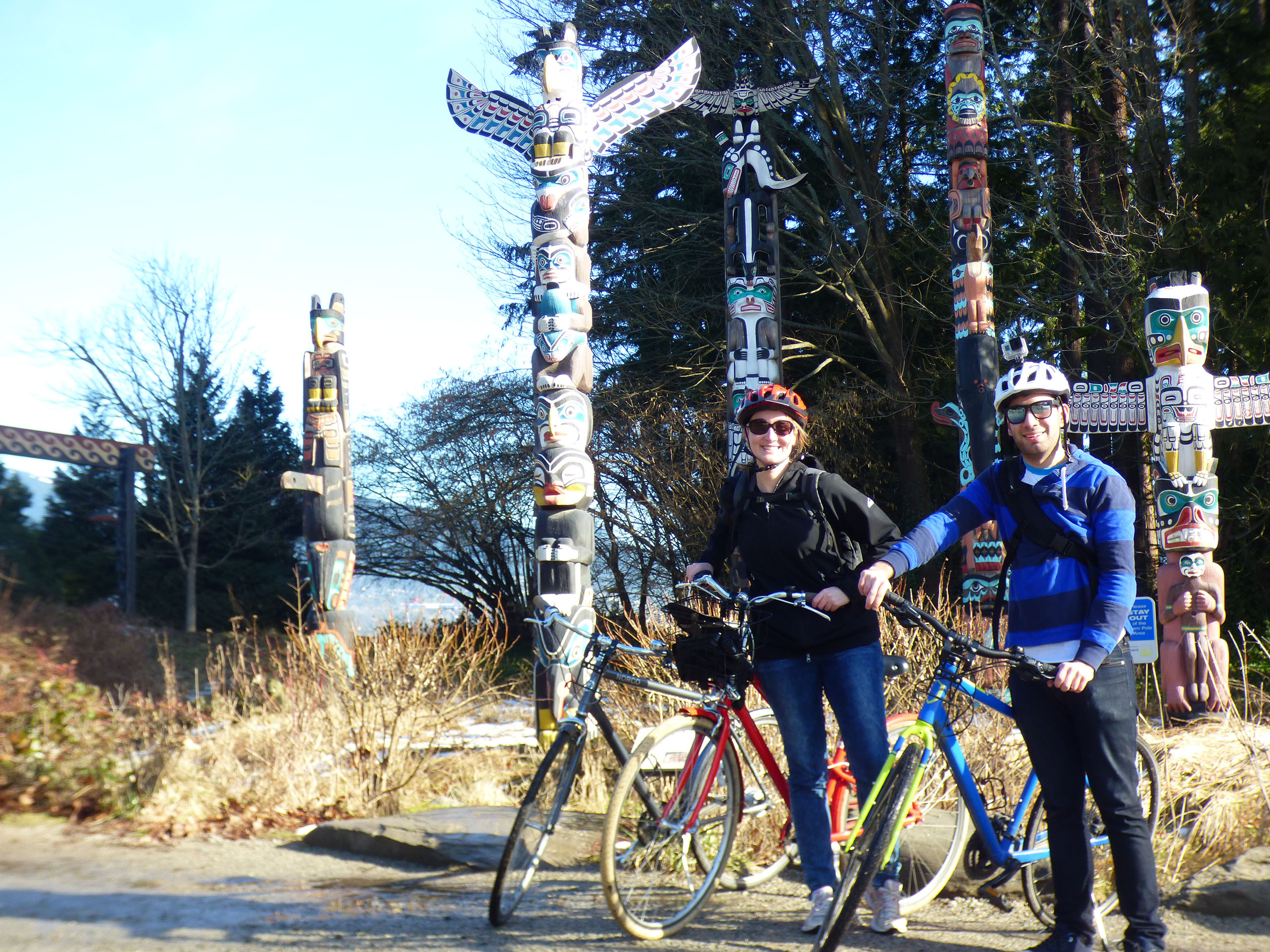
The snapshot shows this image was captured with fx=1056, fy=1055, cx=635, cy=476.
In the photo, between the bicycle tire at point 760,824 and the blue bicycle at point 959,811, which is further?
the bicycle tire at point 760,824

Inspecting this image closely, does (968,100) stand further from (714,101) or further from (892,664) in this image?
(892,664)

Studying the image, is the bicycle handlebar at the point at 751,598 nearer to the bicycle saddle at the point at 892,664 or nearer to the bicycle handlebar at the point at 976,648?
the bicycle handlebar at the point at 976,648

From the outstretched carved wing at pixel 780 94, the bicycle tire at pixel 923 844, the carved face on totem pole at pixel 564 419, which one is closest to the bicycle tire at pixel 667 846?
the bicycle tire at pixel 923 844

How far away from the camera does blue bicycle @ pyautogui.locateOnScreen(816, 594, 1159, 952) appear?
335 centimetres

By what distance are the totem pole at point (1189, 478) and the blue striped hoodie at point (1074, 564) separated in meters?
5.73

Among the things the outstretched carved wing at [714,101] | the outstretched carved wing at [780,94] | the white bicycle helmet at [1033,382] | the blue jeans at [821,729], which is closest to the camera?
the white bicycle helmet at [1033,382]

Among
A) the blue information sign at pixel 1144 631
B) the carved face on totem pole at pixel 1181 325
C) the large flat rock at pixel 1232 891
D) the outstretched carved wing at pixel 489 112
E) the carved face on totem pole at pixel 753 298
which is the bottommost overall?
the large flat rock at pixel 1232 891

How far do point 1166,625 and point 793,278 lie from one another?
409 inches

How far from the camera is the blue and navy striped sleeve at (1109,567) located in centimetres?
330

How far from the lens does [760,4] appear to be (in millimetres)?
16781

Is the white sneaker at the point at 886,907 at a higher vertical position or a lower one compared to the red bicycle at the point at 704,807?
lower

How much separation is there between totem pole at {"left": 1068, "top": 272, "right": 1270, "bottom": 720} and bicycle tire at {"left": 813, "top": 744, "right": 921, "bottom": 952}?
610 centimetres

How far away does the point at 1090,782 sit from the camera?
345 cm

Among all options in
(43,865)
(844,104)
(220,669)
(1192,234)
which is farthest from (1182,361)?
(844,104)
